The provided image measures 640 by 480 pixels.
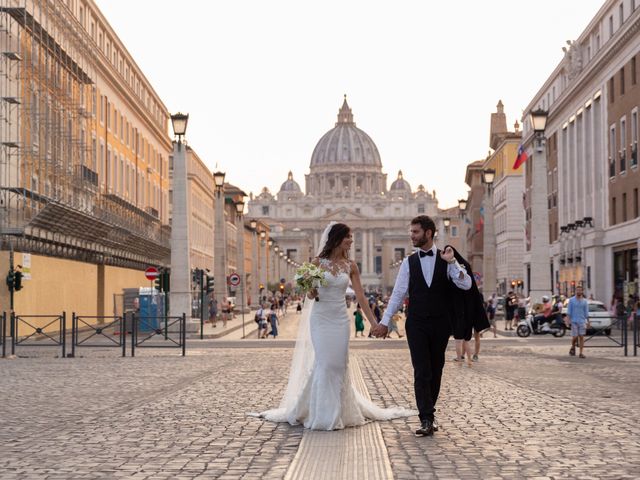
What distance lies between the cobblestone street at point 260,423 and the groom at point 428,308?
0.48m

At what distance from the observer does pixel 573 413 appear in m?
13.2

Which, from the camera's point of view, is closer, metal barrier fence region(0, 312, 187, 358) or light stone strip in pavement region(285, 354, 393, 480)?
light stone strip in pavement region(285, 354, 393, 480)

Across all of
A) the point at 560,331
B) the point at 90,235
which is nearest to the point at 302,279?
the point at 560,331

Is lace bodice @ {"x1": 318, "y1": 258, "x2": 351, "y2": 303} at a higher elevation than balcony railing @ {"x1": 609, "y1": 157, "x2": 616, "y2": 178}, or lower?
lower

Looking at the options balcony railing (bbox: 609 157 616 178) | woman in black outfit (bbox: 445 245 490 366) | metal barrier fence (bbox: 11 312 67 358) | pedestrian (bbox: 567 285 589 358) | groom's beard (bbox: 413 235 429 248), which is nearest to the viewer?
groom's beard (bbox: 413 235 429 248)

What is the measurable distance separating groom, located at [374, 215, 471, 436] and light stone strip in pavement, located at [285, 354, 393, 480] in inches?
24.4

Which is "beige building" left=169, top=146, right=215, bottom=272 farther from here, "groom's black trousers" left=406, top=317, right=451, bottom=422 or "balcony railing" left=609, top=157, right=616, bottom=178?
"groom's black trousers" left=406, top=317, right=451, bottom=422

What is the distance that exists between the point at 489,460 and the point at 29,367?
15.0m

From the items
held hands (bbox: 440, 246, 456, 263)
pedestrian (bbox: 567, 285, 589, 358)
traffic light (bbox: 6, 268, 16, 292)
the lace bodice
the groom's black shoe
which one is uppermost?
traffic light (bbox: 6, 268, 16, 292)

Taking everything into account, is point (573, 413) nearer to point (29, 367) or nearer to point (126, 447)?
point (126, 447)

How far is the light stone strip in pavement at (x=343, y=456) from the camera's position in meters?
8.71

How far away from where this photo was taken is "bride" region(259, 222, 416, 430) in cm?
1163

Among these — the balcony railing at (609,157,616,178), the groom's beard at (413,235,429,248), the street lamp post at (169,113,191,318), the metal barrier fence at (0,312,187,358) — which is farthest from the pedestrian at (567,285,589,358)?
the balcony railing at (609,157,616,178)

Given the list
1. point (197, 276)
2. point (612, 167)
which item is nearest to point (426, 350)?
point (612, 167)
